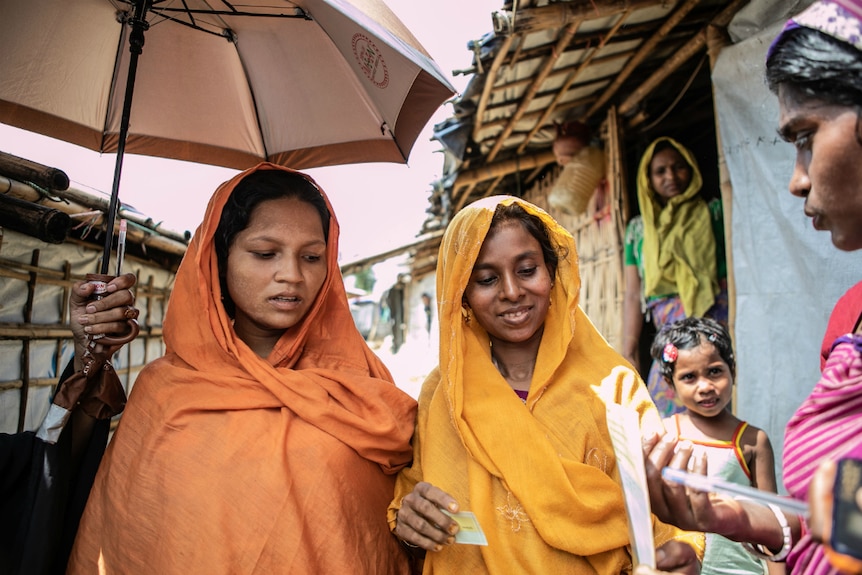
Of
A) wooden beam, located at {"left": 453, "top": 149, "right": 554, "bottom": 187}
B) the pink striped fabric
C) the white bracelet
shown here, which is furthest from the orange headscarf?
wooden beam, located at {"left": 453, "top": 149, "right": 554, "bottom": 187}

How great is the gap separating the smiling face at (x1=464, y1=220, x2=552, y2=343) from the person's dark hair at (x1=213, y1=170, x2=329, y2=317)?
25.1 inches

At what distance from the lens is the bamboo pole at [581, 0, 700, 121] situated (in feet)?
11.4

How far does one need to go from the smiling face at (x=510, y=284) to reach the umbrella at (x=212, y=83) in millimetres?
659

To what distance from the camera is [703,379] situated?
270cm

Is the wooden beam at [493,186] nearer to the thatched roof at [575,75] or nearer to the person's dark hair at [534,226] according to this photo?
the thatched roof at [575,75]

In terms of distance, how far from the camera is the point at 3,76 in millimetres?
2289

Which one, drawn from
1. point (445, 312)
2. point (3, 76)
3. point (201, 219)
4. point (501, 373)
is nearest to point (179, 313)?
point (201, 219)

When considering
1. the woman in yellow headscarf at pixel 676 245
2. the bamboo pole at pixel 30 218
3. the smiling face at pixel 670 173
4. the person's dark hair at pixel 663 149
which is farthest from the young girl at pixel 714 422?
the bamboo pole at pixel 30 218

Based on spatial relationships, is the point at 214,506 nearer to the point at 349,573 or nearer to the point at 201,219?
the point at 349,573

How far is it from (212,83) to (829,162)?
248 cm

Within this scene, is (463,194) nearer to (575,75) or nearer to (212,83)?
(575,75)

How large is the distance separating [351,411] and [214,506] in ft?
1.58

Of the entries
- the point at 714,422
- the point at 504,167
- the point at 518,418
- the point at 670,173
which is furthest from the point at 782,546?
the point at 504,167

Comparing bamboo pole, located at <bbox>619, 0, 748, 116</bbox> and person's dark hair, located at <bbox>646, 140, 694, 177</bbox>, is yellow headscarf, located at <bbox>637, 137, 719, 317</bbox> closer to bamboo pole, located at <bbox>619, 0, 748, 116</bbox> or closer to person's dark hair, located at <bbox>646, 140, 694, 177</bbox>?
person's dark hair, located at <bbox>646, 140, 694, 177</bbox>
